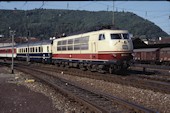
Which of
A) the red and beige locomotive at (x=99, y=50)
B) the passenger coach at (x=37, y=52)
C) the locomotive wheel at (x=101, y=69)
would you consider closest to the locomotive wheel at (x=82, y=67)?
the red and beige locomotive at (x=99, y=50)

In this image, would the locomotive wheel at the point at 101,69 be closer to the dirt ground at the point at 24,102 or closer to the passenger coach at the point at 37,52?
the dirt ground at the point at 24,102

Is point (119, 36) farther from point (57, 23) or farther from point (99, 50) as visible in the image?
point (57, 23)

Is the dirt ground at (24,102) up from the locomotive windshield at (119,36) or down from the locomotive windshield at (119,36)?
down

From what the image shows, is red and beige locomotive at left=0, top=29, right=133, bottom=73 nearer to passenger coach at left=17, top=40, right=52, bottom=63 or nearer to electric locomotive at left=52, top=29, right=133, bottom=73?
electric locomotive at left=52, top=29, right=133, bottom=73

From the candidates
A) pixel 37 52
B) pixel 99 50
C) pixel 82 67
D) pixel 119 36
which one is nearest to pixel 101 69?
pixel 99 50

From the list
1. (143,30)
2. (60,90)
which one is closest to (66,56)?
(60,90)

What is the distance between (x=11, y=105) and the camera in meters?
12.8

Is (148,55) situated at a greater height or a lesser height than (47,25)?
lesser

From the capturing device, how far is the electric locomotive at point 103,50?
23.7 m

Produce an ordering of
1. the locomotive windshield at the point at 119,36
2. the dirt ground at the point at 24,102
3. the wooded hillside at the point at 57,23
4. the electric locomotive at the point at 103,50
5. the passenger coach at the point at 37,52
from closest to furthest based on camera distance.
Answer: the dirt ground at the point at 24,102 < the electric locomotive at the point at 103,50 < the locomotive windshield at the point at 119,36 < the passenger coach at the point at 37,52 < the wooded hillside at the point at 57,23

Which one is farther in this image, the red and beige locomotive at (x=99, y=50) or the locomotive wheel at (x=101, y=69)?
the locomotive wheel at (x=101, y=69)

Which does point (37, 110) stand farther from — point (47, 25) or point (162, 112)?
point (47, 25)

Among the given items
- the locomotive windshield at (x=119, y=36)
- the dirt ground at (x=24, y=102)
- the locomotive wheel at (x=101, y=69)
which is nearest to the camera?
the dirt ground at (x=24, y=102)

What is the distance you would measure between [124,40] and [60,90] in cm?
914
